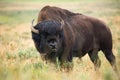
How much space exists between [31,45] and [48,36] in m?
2.76

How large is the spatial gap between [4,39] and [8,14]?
4151 millimetres

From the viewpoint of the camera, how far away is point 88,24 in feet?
32.1

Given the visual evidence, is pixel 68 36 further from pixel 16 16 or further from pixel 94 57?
pixel 16 16

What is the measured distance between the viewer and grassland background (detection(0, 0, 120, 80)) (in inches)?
259

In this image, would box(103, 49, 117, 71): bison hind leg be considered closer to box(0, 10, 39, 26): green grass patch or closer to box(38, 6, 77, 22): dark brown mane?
box(38, 6, 77, 22): dark brown mane

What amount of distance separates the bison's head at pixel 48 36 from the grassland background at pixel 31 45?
199mm

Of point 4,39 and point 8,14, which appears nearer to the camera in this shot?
point 4,39

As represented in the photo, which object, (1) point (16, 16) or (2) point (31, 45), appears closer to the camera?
(2) point (31, 45)

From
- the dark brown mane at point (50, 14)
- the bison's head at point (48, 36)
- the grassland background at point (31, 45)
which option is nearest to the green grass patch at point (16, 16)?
the grassland background at point (31, 45)

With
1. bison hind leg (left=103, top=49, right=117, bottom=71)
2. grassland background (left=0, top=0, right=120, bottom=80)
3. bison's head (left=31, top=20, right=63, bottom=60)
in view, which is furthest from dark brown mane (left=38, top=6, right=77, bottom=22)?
bison hind leg (left=103, top=49, right=117, bottom=71)

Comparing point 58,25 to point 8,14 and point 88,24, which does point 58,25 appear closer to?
point 88,24

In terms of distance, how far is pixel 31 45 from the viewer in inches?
442

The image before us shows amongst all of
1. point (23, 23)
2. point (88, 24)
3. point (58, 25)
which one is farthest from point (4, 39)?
point (23, 23)

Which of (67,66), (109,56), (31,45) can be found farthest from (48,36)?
(31,45)
